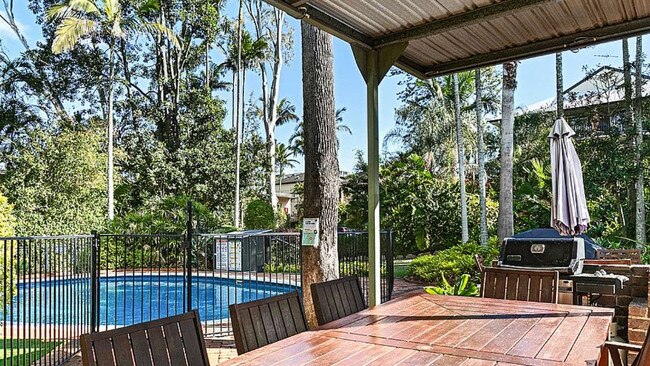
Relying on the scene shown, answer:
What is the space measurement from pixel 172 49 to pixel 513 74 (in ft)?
46.9

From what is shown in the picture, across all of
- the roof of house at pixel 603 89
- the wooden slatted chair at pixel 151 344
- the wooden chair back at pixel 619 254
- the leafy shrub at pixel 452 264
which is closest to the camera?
the wooden slatted chair at pixel 151 344

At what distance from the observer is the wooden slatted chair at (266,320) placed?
2.30m

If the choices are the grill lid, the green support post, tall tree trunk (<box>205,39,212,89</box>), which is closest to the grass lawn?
the green support post

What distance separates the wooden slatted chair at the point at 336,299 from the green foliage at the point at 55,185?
38.6 ft

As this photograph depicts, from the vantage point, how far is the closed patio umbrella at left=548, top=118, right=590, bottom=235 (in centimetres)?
505

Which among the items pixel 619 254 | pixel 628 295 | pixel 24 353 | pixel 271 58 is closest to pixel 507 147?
pixel 619 254

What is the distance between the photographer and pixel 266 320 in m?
2.47

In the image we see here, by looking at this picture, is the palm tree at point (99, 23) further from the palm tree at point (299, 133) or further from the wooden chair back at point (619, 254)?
the palm tree at point (299, 133)

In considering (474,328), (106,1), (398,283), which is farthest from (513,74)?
(106,1)

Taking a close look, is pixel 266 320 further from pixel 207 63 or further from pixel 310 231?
pixel 207 63

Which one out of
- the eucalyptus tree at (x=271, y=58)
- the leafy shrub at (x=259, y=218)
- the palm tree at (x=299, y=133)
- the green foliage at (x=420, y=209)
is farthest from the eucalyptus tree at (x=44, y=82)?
the palm tree at (x=299, y=133)

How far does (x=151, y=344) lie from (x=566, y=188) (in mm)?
4616

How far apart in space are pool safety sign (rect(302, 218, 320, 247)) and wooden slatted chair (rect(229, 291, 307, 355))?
2.22 metres

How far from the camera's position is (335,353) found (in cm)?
205
